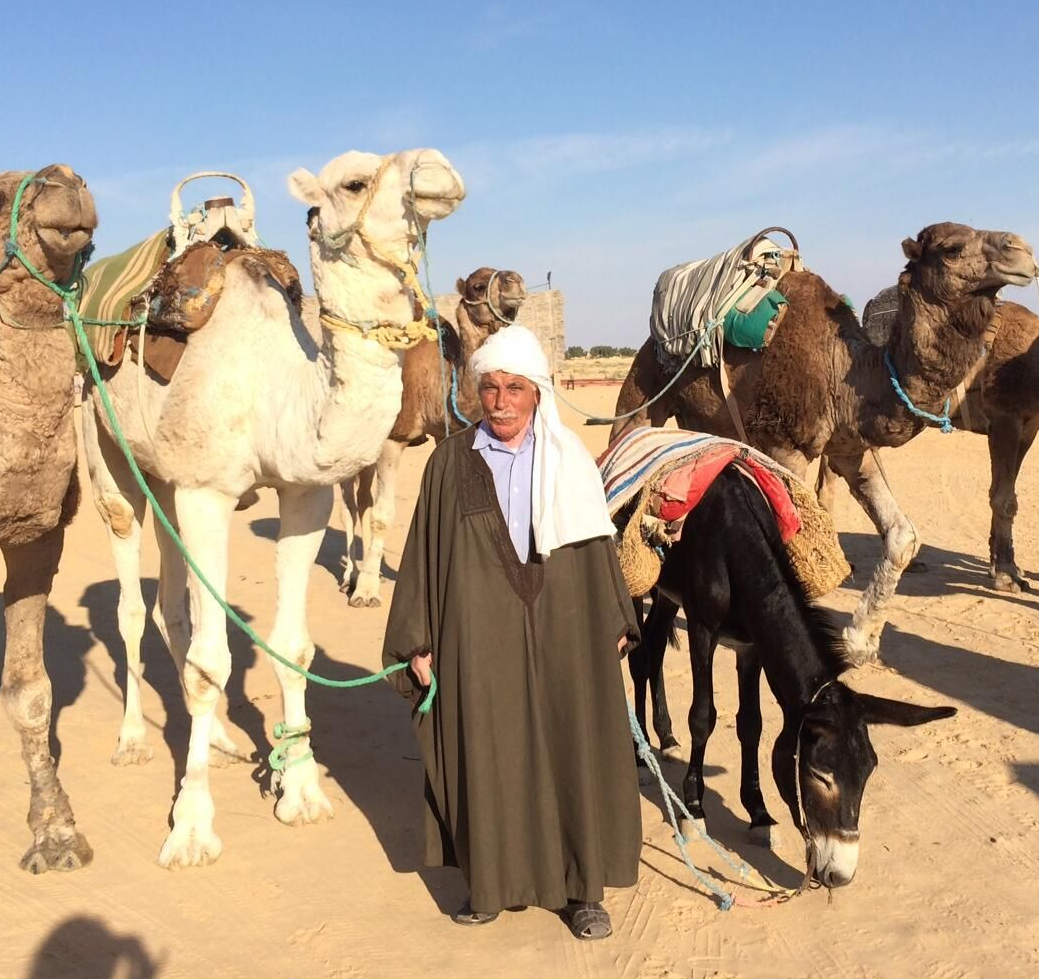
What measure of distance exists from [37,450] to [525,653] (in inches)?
74.2

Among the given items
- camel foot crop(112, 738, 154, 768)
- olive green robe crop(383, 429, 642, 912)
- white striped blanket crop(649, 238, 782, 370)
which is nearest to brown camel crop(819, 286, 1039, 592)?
white striped blanket crop(649, 238, 782, 370)

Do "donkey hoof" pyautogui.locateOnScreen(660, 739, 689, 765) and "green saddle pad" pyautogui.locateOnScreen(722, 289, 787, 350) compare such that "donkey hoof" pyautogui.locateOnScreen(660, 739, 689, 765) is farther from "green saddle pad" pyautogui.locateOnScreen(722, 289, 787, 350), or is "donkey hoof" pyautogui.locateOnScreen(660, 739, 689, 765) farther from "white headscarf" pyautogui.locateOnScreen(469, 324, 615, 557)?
"green saddle pad" pyautogui.locateOnScreen(722, 289, 787, 350)

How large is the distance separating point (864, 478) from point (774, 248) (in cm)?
180

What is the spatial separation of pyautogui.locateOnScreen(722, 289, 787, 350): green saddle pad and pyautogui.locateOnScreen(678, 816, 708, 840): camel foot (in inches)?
149

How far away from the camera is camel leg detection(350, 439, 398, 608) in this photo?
29.6ft

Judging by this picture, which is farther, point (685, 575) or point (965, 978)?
point (685, 575)

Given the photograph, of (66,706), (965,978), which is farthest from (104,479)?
(965,978)

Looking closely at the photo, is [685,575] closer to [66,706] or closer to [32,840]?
[32,840]

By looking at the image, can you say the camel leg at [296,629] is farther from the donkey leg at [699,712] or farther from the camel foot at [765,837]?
the camel foot at [765,837]

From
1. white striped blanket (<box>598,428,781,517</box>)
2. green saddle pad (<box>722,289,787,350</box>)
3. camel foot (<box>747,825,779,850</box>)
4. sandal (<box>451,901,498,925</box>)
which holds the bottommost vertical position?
camel foot (<box>747,825,779,850</box>)

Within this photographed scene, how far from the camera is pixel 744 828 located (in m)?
4.81

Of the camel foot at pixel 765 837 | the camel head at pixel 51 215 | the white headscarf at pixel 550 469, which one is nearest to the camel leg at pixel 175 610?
the camel head at pixel 51 215

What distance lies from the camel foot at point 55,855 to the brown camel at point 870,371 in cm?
449

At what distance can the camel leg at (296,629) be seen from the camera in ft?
16.0
